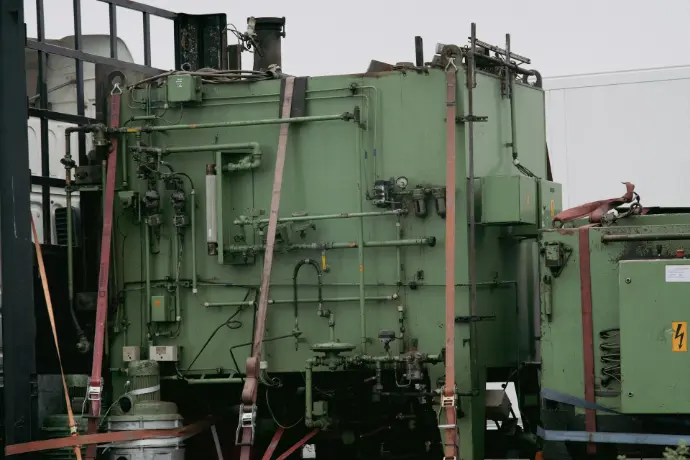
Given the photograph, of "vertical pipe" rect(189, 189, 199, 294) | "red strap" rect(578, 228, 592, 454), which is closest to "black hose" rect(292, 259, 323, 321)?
"vertical pipe" rect(189, 189, 199, 294)

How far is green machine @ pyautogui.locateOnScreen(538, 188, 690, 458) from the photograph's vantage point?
1070 cm

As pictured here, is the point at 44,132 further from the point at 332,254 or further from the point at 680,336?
the point at 680,336

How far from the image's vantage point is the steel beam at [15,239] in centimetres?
1219

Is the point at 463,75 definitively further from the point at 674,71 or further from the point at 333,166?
the point at 674,71

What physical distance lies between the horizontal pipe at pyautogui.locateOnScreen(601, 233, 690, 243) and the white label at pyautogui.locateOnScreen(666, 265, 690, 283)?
35 cm

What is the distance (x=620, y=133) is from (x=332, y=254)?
668 centimetres

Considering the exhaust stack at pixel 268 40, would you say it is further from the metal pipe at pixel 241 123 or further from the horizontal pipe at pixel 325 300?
the horizontal pipe at pixel 325 300

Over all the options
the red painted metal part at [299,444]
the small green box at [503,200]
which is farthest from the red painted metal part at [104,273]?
the small green box at [503,200]

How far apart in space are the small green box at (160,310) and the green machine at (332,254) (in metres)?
0.03

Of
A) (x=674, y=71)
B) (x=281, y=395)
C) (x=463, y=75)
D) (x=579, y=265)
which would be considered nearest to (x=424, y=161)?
(x=463, y=75)

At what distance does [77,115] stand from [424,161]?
4041mm

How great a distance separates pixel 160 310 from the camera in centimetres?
1330

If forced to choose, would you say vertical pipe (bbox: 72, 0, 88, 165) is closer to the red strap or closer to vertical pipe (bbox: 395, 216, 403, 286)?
vertical pipe (bbox: 395, 216, 403, 286)

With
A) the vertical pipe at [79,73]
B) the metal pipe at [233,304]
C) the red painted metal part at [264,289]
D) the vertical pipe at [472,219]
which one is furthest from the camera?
the vertical pipe at [79,73]
